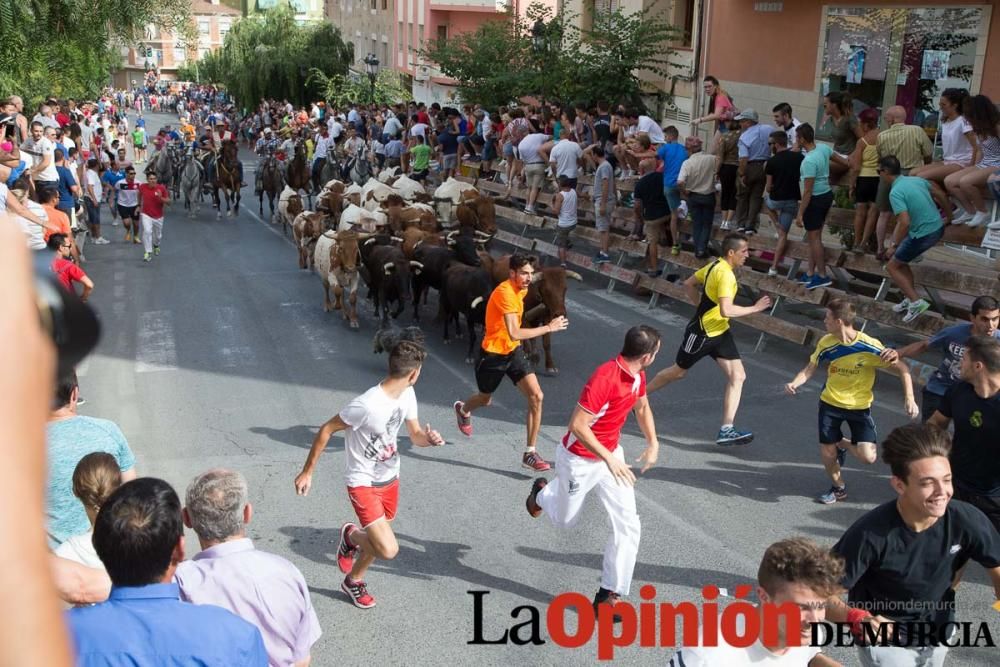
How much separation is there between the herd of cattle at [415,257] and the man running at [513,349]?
2.89 meters

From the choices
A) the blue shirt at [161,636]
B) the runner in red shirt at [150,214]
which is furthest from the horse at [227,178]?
the blue shirt at [161,636]

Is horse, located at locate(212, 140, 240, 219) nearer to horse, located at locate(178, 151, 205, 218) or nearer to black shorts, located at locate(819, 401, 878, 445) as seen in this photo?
horse, located at locate(178, 151, 205, 218)

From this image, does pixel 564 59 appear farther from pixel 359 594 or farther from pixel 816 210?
pixel 359 594

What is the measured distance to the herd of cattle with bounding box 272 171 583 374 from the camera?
13398 millimetres

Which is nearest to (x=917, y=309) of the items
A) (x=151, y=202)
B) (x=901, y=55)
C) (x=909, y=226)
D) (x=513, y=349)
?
(x=909, y=226)

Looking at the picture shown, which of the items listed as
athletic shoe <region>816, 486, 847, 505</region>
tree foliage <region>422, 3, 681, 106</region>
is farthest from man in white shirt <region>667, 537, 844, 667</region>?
tree foliage <region>422, 3, 681, 106</region>

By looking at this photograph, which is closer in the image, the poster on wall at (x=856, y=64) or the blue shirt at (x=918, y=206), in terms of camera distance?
the blue shirt at (x=918, y=206)

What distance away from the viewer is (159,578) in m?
3.56

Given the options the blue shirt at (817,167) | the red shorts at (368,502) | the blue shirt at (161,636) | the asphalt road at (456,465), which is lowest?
the asphalt road at (456,465)

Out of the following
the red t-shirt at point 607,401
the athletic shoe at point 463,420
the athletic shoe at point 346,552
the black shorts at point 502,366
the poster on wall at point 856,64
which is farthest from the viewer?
the poster on wall at point 856,64

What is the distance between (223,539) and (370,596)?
97.8 inches

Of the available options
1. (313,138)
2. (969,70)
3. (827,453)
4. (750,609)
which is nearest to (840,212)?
(969,70)

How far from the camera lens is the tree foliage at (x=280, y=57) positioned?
187 ft

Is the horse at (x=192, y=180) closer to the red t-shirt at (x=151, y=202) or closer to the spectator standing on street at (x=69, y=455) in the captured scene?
the red t-shirt at (x=151, y=202)
